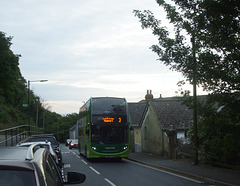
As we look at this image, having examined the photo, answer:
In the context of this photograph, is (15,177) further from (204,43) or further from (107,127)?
(107,127)

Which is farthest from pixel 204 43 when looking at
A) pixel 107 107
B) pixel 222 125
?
pixel 107 107

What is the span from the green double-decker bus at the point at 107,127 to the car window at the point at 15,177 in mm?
17698

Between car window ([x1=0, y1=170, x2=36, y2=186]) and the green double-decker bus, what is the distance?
1770 centimetres

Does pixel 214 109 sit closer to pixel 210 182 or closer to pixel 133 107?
pixel 210 182

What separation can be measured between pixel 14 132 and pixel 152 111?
12621 millimetres

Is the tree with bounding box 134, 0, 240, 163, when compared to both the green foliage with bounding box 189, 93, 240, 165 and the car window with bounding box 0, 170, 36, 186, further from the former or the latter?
the car window with bounding box 0, 170, 36, 186

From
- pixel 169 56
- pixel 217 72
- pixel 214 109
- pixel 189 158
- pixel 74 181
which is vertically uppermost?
pixel 169 56

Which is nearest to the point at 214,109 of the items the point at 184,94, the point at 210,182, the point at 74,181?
the point at 184,94

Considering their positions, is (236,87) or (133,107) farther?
(133,107)

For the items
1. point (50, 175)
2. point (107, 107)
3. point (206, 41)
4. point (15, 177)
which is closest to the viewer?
point (15, 177)

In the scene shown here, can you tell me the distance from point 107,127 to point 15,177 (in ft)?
59.3

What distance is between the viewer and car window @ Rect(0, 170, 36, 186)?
108 inches

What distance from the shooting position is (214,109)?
14094mm

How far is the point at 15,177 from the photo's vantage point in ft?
9.08
